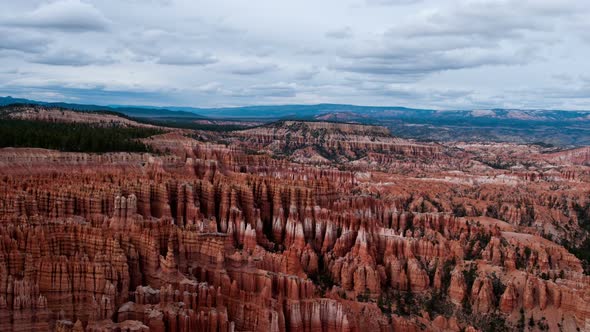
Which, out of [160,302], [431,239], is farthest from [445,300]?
[160,302]

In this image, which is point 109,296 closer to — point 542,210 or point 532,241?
point 532,241

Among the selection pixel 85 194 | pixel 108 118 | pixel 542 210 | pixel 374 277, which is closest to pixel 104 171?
pixel 85 194

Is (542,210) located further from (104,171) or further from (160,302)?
(160,302)

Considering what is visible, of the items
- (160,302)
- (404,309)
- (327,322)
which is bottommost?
(404,309)

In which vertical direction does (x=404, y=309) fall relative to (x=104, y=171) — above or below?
below

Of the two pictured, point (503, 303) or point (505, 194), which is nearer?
point (503, 303)

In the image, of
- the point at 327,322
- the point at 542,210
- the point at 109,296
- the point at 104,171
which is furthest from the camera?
the point at 542,210

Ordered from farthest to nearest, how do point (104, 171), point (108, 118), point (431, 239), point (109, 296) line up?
point (108, 118), point (104, 171), point (431, 239), point (109, 296)
